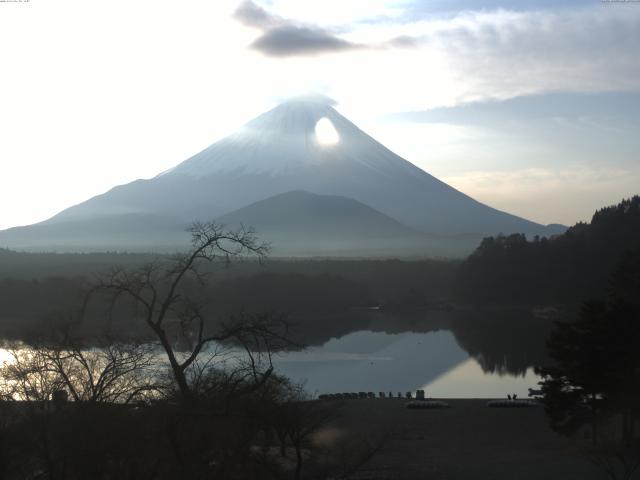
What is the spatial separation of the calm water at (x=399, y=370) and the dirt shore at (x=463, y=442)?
94.7 inches

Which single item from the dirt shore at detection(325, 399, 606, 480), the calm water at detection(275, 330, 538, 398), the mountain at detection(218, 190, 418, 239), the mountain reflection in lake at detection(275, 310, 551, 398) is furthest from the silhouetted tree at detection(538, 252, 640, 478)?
the mountain at detection(218, 190, 418, 239)

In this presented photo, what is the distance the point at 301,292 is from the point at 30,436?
33.4 m

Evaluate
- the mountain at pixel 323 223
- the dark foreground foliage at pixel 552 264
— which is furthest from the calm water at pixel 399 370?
the mountain at pixel 323 223

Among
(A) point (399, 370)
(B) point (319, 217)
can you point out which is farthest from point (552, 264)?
(B) point (319, 217)

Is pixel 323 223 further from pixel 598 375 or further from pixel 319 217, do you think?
pixel 598 375

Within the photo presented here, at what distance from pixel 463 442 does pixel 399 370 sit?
29.2 feet

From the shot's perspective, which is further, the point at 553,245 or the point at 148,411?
the point at 553,245

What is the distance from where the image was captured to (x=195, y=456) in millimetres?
4570

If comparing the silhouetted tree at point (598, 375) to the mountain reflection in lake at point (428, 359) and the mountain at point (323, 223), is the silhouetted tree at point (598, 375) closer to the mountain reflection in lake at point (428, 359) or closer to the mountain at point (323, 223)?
the mountain reflection in lake at point (428, 359)

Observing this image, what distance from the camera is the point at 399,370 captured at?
21.4 metres

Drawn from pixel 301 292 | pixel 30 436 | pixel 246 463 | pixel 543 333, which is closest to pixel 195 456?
pixel 246 463

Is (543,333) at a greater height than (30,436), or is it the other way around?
(30,436)

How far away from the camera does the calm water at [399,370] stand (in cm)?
1848

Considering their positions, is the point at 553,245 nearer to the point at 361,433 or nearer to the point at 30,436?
the point at 361,433
